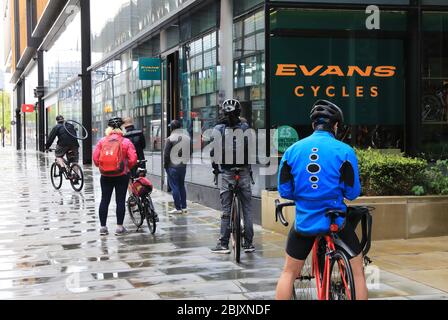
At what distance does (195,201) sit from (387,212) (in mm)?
6176

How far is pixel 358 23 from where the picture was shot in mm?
11648

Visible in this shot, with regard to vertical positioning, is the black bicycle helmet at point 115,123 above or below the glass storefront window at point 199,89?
below

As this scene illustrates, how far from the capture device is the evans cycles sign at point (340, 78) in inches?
437

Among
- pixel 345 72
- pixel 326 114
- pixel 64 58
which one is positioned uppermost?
pixel 64 58

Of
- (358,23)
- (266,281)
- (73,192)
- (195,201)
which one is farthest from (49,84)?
(266,281)

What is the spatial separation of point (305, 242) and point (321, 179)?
49cm

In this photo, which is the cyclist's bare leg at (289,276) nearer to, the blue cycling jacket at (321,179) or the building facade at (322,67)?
the blue cycling jacket at (321,179)

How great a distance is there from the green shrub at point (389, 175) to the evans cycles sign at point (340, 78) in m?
2.21

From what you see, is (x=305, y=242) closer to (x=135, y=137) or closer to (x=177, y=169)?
(x=177, y=169)

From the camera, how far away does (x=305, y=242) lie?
4.62 metres

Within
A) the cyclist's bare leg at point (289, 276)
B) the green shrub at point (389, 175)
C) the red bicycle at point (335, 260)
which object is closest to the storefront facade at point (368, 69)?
the green shrub at point (389, 175)

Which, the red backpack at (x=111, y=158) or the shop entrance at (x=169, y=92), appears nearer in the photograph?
the red backpack at (x=111, y=158)

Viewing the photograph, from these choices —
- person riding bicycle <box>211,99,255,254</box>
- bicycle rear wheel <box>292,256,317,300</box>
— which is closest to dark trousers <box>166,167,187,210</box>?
person riding bicycle <box>211,99,255,254</box>

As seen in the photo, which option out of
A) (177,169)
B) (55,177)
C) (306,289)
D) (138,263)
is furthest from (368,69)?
(55,177)
